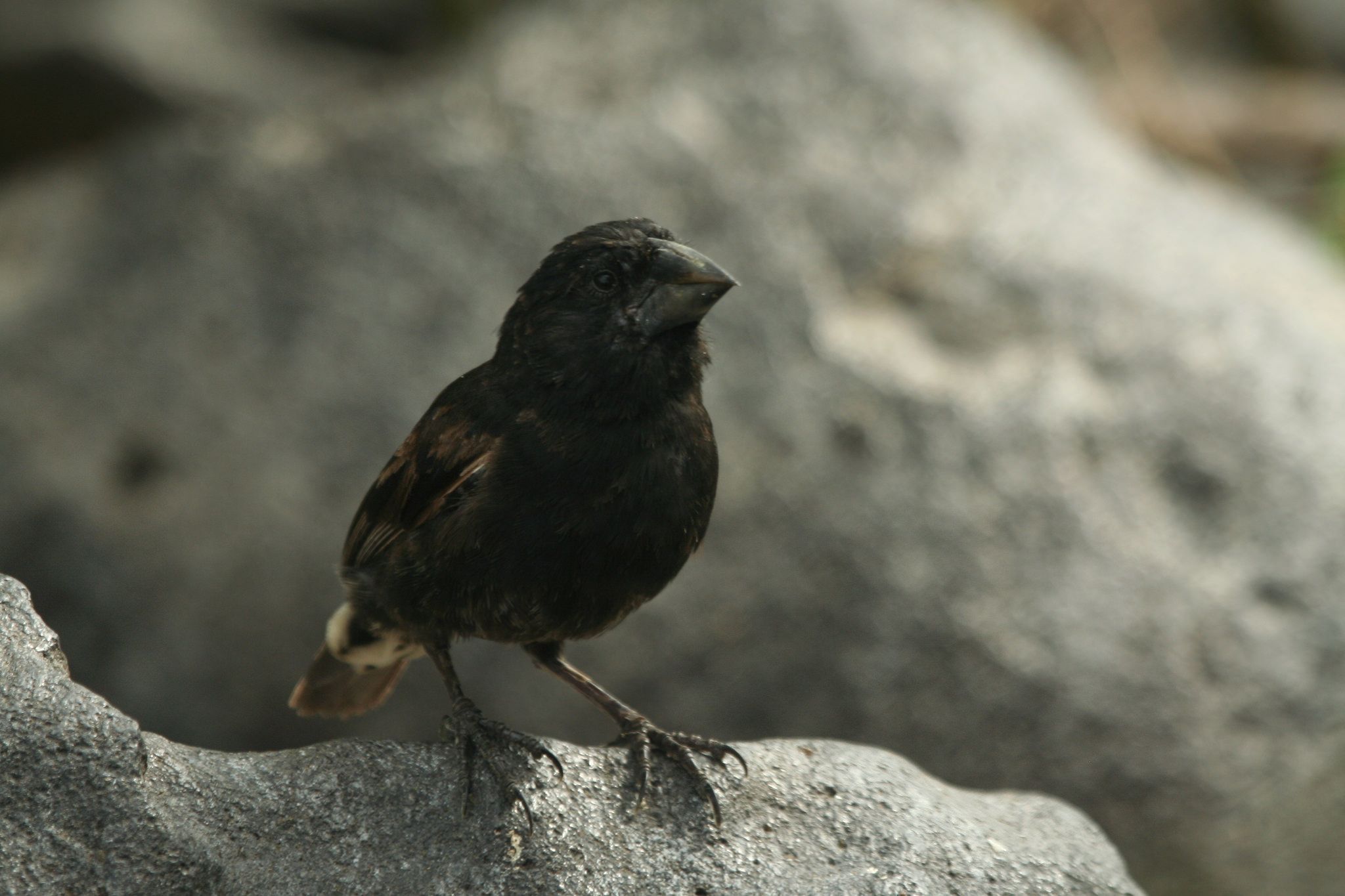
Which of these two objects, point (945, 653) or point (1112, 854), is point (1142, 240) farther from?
point (1112, 854)

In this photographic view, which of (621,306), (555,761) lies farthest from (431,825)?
(621,306)

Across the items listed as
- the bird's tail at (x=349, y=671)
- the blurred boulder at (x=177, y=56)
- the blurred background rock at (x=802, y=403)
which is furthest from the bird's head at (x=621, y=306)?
the blurred boulder at (x=177, y=56)

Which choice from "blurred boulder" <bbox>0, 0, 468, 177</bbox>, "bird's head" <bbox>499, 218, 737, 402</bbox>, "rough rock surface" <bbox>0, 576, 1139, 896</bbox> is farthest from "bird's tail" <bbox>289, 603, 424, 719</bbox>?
"blurred boulder" <bbox>0, 0, 468, 177</bbox>

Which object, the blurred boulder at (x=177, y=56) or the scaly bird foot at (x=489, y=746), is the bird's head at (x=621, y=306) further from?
the blurred boulder at (x=177, y=56)

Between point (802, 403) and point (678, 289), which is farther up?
point (802, 403)

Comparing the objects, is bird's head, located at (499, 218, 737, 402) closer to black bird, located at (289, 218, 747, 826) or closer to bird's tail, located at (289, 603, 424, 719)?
black bird, located at (289, 218, 747, 826)

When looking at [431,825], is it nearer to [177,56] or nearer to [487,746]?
[487,746]

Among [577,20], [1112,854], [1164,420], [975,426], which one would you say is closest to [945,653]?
[975,426]
